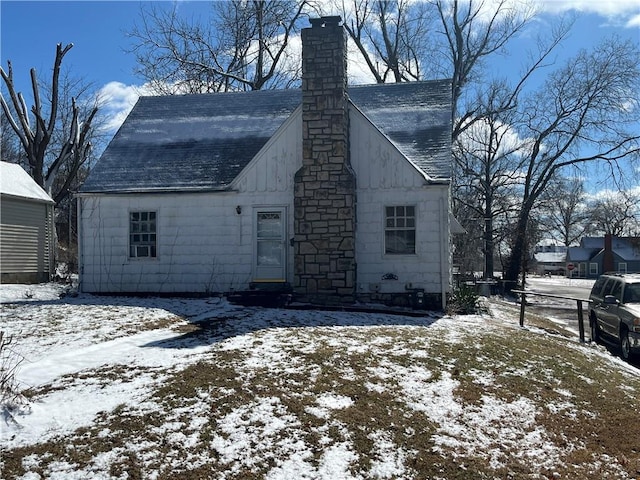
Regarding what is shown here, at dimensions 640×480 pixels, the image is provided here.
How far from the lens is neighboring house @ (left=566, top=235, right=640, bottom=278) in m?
69.1

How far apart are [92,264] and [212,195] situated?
3957 millimetres

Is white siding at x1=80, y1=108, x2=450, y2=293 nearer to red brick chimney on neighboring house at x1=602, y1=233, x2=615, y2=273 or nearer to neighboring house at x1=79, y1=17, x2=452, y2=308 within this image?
neighboring house at x1=79, y1=17, x2=452, y2=308

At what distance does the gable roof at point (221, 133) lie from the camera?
14977 millimetres

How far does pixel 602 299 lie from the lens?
497 inches

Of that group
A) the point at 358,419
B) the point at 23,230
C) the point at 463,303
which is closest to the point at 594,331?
the point at 463,303

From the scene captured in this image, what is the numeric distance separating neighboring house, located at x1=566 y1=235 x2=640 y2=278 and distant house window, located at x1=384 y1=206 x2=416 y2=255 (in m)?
58.5

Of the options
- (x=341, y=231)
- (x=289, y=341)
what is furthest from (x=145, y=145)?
(x=289, y=341)

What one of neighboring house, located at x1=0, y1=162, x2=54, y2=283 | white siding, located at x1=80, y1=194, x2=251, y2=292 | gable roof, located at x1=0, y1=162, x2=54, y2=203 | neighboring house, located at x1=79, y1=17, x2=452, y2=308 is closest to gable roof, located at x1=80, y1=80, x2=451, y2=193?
neighboring house, located at x1=79, y1=17, x2=452, y2=308

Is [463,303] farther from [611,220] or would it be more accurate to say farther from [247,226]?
[611,220]

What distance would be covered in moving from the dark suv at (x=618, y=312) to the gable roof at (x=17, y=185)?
1923 cm

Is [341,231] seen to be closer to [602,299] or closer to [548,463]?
[602,299]

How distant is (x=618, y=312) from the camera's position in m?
11.3

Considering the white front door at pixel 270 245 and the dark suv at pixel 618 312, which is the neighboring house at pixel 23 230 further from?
the dark suv at pixel 618 312

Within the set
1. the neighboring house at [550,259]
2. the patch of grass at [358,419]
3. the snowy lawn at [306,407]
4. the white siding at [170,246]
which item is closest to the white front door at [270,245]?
the white siding at [170,246]
